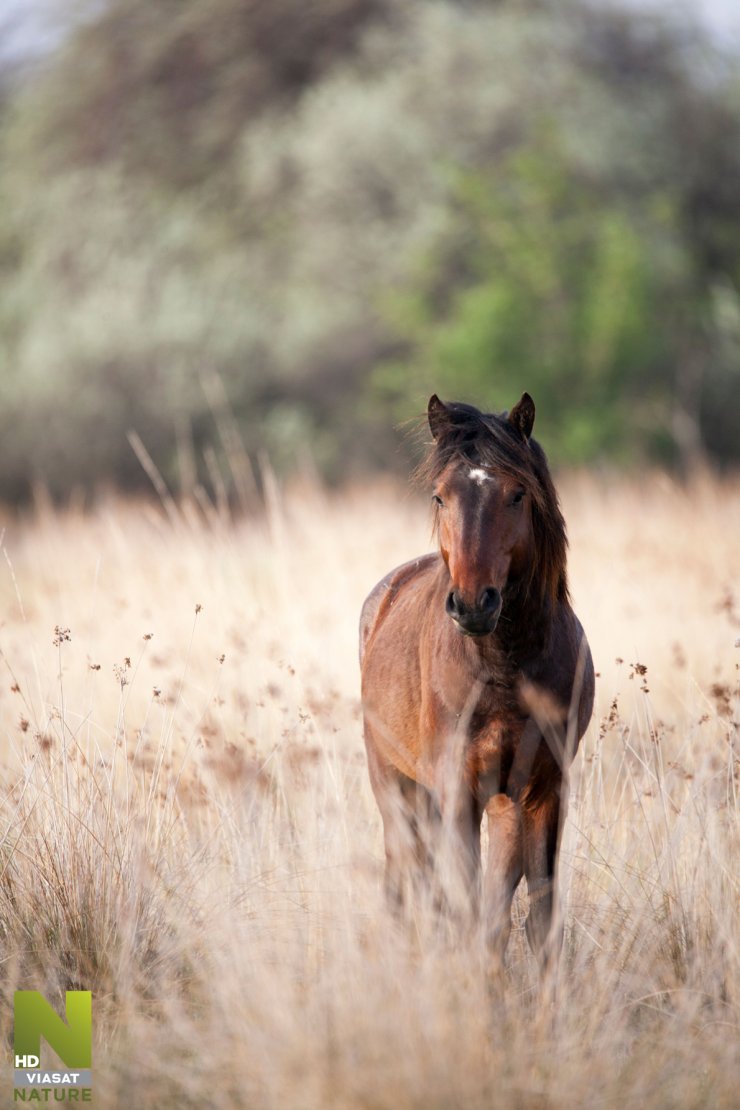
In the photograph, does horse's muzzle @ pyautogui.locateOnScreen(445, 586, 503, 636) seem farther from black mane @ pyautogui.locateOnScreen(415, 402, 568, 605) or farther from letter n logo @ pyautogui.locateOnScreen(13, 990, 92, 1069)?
letter n logo @ pyautogui.locateOnScreen(13, 990, 92, 1069)

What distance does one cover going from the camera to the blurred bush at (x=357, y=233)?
19.5 m

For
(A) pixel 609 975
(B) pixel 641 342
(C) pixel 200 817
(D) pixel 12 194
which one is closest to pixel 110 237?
(D) pixel 12 194

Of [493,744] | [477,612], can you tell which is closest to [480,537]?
[477,612]

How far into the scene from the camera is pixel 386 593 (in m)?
4.74

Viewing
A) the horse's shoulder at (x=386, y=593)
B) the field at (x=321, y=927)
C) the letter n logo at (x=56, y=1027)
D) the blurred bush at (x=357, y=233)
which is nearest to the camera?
the field at (x=321, y=927)

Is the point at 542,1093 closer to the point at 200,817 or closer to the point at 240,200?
the point at 200,817

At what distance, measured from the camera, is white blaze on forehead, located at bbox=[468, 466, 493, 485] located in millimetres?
3536

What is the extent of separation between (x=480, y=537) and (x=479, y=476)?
203mm

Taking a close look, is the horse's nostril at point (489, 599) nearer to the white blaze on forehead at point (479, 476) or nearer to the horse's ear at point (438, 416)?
the white blaze on forehead at point (479, 476)

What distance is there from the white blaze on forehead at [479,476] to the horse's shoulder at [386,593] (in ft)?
3.28

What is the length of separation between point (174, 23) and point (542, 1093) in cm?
3205

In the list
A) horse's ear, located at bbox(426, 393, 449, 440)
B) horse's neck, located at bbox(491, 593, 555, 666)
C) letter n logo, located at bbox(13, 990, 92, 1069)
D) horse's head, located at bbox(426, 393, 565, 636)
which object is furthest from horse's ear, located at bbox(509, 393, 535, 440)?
letter n logo, located at bbox(13, 990, 92, 1069)

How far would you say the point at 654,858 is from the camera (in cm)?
413

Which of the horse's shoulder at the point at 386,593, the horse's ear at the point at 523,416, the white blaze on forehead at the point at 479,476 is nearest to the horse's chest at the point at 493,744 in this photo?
the white blaze on forehead at the point at 479,476
